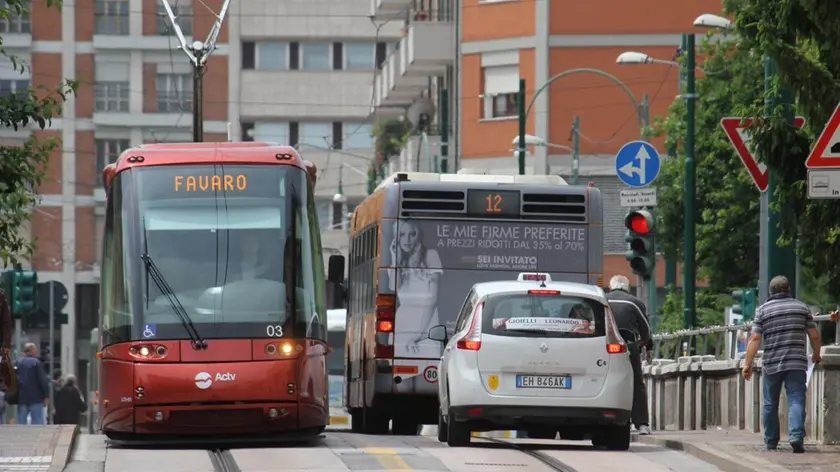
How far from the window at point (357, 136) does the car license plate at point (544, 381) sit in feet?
234

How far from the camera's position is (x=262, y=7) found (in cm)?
8694

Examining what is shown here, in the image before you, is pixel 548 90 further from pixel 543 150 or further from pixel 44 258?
pixel 44 258

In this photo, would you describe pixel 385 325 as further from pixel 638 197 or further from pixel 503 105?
pixel 503 105

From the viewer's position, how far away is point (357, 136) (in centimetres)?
9069

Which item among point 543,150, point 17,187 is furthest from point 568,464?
point 543,150

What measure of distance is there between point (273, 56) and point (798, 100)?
6996 centimetres

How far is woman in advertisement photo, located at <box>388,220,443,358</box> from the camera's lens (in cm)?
2277

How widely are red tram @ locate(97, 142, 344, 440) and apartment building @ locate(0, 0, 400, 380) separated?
205 feet

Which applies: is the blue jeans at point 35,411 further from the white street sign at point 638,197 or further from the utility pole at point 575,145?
the utility pole at point 575,145

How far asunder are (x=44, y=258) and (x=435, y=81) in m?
24.2

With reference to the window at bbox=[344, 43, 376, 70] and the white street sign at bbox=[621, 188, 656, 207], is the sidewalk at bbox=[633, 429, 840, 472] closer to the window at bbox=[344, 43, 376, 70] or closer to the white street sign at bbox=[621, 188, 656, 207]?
the white street sign at bbox=[621, 188, 656, 207]

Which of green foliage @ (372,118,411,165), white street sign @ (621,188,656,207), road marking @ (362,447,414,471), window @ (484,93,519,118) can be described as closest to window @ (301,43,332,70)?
green foliage @ (372,118,411,165)

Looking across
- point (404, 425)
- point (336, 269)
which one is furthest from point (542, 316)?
point (404, 425)

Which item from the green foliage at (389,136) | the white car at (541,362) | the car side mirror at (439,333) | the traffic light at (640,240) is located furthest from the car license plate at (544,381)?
the green foliage at (389,136)
